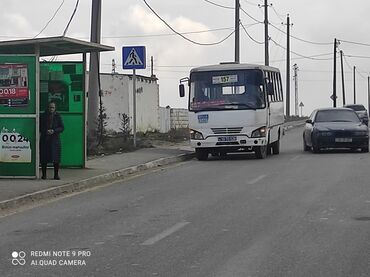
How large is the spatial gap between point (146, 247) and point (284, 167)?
1068cm

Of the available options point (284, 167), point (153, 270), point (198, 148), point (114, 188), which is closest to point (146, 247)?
point (153, 270)

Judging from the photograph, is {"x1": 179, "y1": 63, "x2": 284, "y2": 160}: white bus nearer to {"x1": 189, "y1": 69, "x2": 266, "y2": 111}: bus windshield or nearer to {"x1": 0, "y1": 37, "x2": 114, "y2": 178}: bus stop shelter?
{"x1": 189, "y1": 69, "x2": 266, "y2": 111}: bus windshield

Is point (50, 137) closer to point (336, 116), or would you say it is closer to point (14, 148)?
point (14, 148)

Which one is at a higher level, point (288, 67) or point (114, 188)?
point (288, 67)

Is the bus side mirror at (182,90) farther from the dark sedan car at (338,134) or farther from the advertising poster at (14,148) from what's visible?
the advertising poster at (14,148)

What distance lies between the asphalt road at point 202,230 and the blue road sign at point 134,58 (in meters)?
6.79

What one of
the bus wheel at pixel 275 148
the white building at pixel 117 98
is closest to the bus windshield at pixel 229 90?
the bus wheel at pixel 275 148

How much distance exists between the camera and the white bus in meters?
21.5

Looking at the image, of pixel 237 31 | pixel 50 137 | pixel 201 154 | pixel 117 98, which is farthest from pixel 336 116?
pixel 237 31

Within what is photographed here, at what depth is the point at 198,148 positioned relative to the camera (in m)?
22.4

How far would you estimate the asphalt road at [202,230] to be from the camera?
25.0 ft

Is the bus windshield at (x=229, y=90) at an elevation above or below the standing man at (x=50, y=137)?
above

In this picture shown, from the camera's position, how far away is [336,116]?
79.7 ft

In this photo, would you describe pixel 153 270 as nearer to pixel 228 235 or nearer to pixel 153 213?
pixel 228 235
